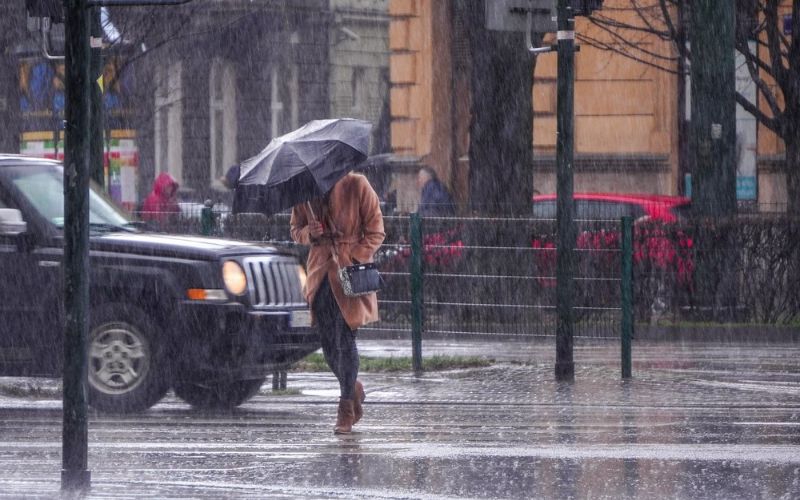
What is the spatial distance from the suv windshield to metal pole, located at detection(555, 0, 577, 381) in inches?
128

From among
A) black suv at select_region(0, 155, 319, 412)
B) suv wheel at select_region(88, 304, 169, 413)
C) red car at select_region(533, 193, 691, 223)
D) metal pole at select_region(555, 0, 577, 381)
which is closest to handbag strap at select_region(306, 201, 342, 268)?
black suv at select_region(0, 155, 319, 412)

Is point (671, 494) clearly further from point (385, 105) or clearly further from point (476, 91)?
point (385, 105)

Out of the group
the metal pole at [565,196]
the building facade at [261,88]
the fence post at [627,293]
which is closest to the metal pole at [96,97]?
the metal pole at [565,196]

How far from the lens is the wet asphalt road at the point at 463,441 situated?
27.1 feet

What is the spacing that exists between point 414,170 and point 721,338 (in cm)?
1685

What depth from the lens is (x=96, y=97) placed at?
→ 47.6 ft

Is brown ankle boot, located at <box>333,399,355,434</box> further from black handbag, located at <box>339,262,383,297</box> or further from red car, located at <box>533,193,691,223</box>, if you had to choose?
red car, located at <box>533,193,691,223</box>

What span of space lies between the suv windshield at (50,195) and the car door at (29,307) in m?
0.31

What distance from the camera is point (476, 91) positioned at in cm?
2106

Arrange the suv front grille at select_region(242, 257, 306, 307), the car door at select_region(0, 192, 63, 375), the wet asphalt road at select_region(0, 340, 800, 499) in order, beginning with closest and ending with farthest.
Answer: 1. the wet asphalt road at select_region(0, 340, 800, 499)
2. the car door at select_region(0, 192, 63, 375)
3. the suv front grille at select_region(242, 257, 306, 307)

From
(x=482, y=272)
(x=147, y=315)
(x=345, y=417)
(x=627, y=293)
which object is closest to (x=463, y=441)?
(x=345, y=417)

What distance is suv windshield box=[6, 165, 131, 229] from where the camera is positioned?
1206 centimetres

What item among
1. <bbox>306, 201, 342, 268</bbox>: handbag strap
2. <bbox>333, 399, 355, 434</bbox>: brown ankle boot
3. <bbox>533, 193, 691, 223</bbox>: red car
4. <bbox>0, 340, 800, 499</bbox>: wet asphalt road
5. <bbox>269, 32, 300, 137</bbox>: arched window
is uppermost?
<bbox>269, 32, 300, 137</bbox>: arched window

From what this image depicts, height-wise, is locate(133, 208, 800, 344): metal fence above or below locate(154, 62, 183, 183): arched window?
below
